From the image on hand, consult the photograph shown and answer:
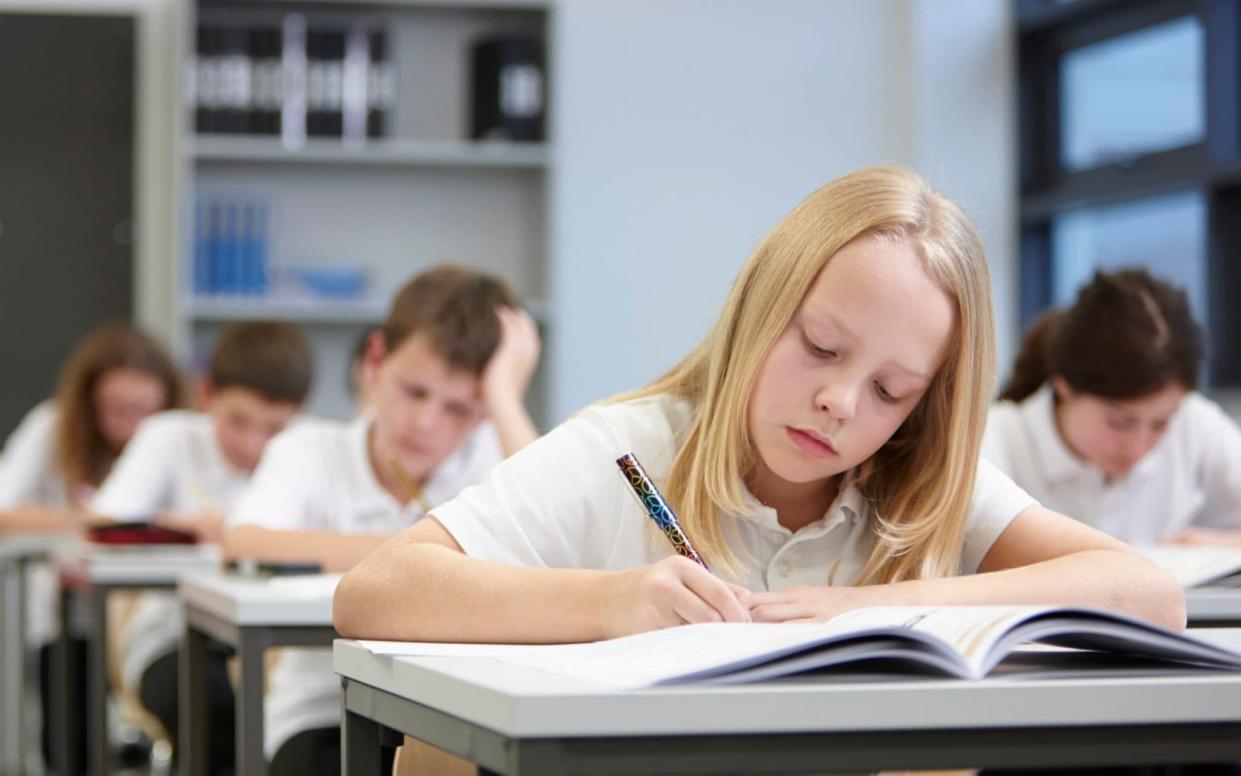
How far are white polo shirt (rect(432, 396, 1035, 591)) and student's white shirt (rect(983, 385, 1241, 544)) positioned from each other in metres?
1.24

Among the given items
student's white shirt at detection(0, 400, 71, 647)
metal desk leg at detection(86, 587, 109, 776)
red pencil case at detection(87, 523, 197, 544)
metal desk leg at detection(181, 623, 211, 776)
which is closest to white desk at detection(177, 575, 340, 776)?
metal desk leg at detection(181, 623, 211, 776)

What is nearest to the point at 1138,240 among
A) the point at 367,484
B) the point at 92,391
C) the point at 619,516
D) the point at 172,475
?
the point at 172,475

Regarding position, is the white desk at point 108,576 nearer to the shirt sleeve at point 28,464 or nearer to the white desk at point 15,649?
the white desk at point 15,649

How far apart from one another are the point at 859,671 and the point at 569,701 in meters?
0.19

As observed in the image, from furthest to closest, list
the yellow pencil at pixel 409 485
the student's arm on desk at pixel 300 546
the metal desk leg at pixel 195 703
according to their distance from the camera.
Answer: the yellow pencil at pixel 409 485
the student's arm on desk at pixel 300 546
the metal desk leg at pixel 195 703

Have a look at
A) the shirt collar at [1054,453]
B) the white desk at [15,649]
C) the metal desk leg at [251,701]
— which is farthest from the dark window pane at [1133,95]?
the metal desk leg at [251,701]

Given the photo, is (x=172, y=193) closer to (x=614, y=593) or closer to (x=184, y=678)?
(x=184, y=678)

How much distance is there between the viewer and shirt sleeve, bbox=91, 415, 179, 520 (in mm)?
3490

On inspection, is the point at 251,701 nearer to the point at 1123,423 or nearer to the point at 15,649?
the point at 1123,423

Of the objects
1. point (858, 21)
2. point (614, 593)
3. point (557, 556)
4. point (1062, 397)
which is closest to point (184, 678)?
point (557, 556)

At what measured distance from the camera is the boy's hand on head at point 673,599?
1081mm

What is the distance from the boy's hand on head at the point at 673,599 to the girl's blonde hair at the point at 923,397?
0.26m

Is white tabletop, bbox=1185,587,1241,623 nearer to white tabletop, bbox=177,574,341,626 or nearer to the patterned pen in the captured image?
the patterned pen

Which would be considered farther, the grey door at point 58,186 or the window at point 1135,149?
the grey door at point 58,186
